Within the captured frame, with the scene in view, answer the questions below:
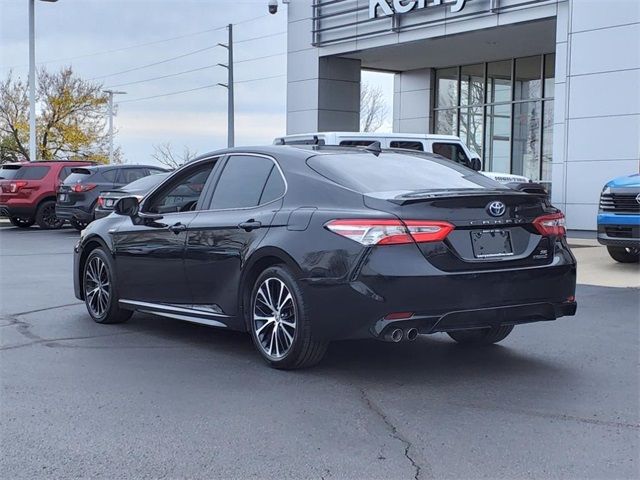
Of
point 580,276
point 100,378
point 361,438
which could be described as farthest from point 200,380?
point 580,276

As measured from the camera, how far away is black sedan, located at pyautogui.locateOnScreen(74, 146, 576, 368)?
→ 16.8 ft

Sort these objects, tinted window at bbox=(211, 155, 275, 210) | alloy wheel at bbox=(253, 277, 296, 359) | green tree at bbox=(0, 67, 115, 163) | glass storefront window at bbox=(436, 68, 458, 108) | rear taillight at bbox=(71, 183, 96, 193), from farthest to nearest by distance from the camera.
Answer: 1. green tree at bbox=(0, 67, 115, 163)
2. glass storefront window at bbox=(436, 68, 458, 108)
3. rear taillight at bbox=(71, 183, 96, 193)
4. tinted window at bbox=(211, 155, 275, 210)
5. alloy wheel at bbox=(253, 277, 296, 359)

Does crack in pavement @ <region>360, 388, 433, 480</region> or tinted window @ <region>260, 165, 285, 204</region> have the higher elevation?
tinted window @ <region>260, 165, 285, 204</region>

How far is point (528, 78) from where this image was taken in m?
25.9

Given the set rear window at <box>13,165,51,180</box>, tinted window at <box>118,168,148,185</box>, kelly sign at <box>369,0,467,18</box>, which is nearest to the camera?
tinted window at <box>118,168,148,185</box>

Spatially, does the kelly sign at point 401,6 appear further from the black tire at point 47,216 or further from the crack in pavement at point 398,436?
the crack in pavement at point 398,436

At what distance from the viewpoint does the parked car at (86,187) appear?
1855 cm

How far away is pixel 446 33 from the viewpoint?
2153 cm

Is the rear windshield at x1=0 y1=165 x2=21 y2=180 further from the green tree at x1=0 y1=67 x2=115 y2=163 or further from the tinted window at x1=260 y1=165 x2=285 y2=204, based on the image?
the green tree at x1=0 y1=67 x2=115 y2=163

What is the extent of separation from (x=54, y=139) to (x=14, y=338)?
153 ft

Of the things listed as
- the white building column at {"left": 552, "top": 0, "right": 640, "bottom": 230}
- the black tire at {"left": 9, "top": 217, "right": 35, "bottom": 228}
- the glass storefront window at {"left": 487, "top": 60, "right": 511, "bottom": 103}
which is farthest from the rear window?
the glass storefront window at {"left": 487, "top": 60, "right": 511, "bottom": 103}

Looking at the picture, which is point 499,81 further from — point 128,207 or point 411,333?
point 411,333

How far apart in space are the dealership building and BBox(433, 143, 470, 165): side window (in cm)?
422

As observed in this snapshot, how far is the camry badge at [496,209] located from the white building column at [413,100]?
23.8 metres
